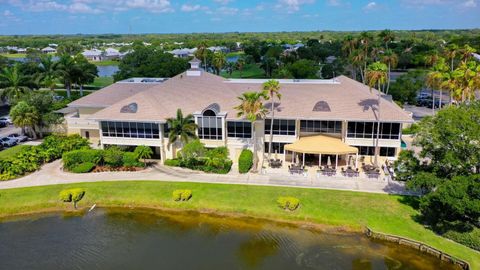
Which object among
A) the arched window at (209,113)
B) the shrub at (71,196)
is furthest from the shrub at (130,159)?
the arched window at (209,113)

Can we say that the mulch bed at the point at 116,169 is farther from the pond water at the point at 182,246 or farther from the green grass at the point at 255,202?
the pond water at the point at 182,246

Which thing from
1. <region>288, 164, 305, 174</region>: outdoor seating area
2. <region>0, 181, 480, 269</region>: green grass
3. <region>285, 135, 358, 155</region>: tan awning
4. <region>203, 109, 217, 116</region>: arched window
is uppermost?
<region>203, 109, 217, 116</region>: arched window

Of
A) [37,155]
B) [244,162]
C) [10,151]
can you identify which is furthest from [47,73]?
[244,162]

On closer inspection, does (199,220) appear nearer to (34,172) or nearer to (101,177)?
(101,177)

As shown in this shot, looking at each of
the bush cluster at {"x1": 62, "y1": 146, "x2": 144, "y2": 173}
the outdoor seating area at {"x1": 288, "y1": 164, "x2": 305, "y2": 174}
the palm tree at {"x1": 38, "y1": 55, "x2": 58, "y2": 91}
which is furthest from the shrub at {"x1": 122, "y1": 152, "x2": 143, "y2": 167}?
the palm tree at {"x1": 38, "y1": 55, "x2": 58, "y2": 91}

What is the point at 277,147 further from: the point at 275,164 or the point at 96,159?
the point at 96,159

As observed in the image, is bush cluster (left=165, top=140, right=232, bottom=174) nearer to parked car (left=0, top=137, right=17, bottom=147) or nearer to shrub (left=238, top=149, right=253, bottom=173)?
shrub (left=238, top=149, right=253, bottom=173)
